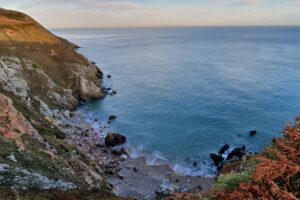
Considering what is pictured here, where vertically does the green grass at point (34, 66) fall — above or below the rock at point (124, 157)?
above

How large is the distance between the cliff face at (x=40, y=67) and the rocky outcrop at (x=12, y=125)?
18.9m

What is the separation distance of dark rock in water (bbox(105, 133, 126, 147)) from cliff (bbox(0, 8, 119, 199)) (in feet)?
23.0

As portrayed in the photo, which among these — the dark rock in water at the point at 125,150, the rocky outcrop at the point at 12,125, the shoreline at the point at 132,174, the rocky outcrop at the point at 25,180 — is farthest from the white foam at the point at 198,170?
the rocky outcrop at the point at 25,180

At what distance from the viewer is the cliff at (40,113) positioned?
19062 millimetres

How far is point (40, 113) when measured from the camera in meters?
46.4

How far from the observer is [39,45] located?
77375 millimetres

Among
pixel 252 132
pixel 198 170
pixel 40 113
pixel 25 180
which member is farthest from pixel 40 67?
pixel 25 180

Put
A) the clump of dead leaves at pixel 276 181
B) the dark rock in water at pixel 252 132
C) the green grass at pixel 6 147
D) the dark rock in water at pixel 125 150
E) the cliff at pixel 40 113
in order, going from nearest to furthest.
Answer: the clump of dead leaves at pixel 276 181 → the cliff at pixel 40 113 → the green grass at pixel 6 147 → the dark rock in water at pixel 125 150 → the dark rock in water at pixel 252 132

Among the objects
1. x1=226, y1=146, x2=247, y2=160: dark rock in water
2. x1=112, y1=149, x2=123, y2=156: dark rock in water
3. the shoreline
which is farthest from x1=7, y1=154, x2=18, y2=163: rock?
x1=226, y1=146, x2=247, y2=160: dark rock in water

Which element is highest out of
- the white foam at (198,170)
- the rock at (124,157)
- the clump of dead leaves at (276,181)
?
the clump of dead leaves at (276,181)

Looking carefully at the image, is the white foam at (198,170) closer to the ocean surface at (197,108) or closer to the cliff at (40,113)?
the ocean surface at (197,108)

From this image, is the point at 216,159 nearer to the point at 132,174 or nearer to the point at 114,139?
the point at 132,174

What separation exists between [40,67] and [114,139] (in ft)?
94.6

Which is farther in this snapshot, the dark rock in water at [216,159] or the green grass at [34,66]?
the green grass at [34,66]
